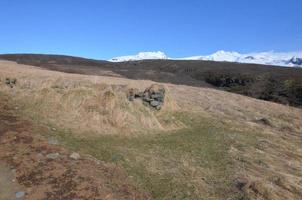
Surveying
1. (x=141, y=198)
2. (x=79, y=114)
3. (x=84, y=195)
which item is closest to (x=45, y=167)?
(x=84, y=195)

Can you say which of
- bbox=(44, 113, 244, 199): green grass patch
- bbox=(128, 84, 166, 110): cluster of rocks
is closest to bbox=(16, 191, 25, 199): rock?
bbox=(44, 113, 244, 199): green grass patch

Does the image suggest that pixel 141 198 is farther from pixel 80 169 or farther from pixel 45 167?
pixel 45 167

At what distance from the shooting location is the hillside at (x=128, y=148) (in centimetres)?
1223

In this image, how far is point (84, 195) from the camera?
11.4 meters

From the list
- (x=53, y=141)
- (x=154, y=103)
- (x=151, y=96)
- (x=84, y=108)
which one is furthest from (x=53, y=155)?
(x=151, y=96)

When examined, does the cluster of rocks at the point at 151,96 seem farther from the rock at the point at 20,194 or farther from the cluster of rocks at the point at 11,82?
the rock at the point at 20,194

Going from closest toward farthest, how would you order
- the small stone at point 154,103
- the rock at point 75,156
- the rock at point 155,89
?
1. the rock at point 75,156
2. the small stone at point 154,103
3. the rock at point 155,89

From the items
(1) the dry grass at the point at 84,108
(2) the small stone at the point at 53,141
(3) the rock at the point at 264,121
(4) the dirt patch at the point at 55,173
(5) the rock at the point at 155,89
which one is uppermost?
(5) the rock at the point at 155,89

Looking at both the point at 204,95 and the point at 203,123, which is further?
the point at 204,95

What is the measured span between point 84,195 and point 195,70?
7021cm

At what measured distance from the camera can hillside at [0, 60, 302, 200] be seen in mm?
12234

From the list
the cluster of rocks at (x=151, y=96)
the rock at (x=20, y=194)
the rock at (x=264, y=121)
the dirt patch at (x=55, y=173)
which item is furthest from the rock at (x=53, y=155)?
the rock at (x=264, y=121)

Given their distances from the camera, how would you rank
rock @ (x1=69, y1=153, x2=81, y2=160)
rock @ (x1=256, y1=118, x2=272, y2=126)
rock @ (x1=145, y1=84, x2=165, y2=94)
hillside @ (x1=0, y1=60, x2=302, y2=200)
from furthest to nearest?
1. rock @ (x1=256, y1=118, x2=272, y2=126)
2. rock @ (x1=145, y1=84, x2=165, y2=94)
3. rock @ (x1=69, y1=153, x2=81, y2=160)
4. hillside @ (x1=0, y1=60, x2=302, y2=200)

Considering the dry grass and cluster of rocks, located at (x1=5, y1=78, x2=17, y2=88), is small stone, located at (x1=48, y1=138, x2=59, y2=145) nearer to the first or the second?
the dry grass
